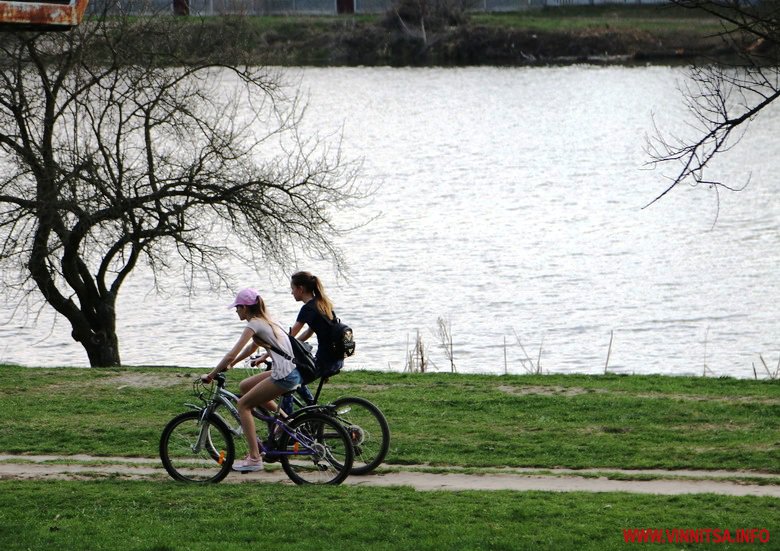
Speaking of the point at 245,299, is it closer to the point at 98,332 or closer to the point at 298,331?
the point at 298,331

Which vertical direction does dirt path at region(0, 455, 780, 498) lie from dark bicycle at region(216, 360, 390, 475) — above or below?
below

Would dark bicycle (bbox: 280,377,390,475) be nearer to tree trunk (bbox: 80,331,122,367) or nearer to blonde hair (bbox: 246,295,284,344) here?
blonde hair (bbox: 246,295,284,344)

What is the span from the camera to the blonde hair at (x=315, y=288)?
35.2 ft

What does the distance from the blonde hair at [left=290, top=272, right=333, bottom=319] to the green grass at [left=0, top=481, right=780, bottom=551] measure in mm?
1648

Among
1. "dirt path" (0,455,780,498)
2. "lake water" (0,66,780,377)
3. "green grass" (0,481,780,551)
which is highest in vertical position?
"green grass" (0,481,780,551)

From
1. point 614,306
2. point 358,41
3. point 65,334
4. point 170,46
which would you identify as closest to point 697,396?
point 170,46

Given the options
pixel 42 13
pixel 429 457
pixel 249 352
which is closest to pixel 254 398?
pixel 249 352

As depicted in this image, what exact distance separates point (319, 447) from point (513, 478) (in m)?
1.97

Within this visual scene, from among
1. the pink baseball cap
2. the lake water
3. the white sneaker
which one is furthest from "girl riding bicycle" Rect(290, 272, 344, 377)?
the lake water

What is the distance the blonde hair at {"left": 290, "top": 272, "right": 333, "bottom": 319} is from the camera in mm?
10742

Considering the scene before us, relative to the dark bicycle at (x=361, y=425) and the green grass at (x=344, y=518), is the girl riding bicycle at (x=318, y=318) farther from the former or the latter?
the green grass at (x=344, y=518)

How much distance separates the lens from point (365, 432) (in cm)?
1132

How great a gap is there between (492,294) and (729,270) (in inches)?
268

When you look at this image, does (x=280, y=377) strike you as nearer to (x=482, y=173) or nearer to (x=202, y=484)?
(x=202, y=484)
